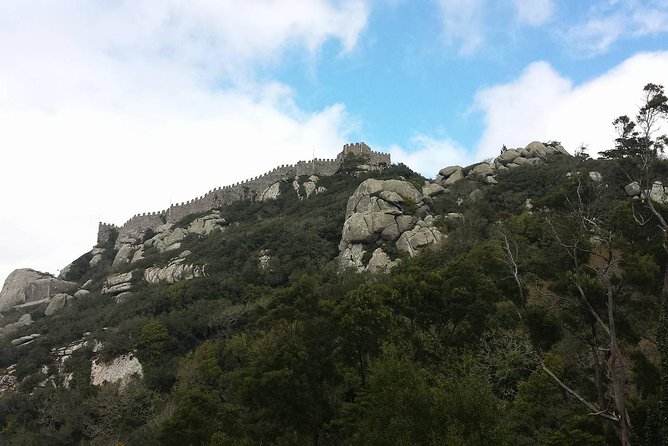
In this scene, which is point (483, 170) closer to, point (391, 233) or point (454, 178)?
point (454, 178)

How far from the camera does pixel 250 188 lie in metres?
76.6

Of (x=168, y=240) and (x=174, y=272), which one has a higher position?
(x=168, y=240)

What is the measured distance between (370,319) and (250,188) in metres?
56.6

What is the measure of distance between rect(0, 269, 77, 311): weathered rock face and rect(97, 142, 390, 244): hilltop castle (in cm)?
1229

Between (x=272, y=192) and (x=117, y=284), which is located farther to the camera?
(x=272, y=192)

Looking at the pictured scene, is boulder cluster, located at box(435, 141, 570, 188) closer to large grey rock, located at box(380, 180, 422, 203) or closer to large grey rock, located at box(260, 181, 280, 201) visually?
large grey rock, located at box(380, 180, 422, 203)

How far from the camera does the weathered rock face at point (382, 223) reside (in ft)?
141

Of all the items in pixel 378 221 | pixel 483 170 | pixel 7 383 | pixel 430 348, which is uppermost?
pixel 483 170

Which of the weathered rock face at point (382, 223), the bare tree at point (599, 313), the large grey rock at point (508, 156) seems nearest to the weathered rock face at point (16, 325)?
the weathered rock face at point (382, 223)

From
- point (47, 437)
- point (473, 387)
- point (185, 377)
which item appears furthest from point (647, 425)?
point (47, 437)

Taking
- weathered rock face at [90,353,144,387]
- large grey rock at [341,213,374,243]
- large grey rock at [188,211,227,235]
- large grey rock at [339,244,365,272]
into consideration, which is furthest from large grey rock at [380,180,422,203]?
weathered rock face at [90,353,144,387]

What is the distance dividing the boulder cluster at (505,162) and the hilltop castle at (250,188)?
52.8ft

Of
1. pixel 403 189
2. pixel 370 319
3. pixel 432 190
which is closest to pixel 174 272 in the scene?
pixel 403 189

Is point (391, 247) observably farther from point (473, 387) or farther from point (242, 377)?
point (473, 387)
